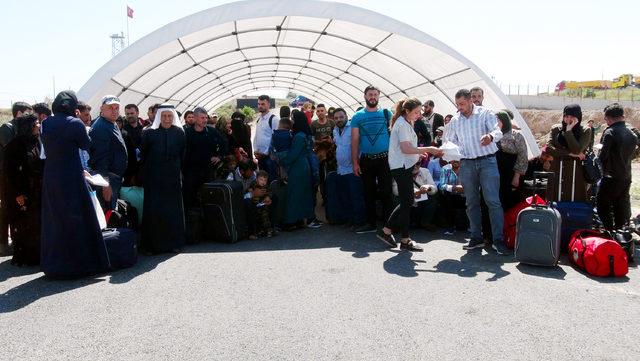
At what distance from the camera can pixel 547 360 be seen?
10.4 ft

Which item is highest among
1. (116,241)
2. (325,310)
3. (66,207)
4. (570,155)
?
(570,155)

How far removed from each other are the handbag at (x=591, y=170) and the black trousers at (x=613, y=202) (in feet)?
0.32

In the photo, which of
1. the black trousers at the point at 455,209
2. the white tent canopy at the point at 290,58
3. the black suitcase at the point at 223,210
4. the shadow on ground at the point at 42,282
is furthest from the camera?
the white tent canopy at the point at 290,58

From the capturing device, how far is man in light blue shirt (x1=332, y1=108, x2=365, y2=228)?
734 cm

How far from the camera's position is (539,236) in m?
5.24

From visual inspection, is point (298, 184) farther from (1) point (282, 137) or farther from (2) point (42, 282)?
(2) point (42, 282)

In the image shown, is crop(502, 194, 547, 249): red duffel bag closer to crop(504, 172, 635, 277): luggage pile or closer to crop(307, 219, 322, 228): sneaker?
crop(504, 172, 635, 277): luggage pile

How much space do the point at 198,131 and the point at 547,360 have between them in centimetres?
526

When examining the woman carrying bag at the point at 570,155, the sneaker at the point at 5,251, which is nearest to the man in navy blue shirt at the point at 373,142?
the woman carrying bag at the point at 570,155

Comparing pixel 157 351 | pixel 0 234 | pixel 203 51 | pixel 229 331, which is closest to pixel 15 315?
pixel 157 351

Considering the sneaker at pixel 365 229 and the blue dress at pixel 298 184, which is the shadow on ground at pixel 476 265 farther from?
the blue dress at pixel 298 184

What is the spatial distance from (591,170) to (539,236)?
1.56 metres

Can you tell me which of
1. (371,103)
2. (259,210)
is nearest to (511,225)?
(371,103)

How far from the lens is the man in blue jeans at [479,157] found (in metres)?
5.77
